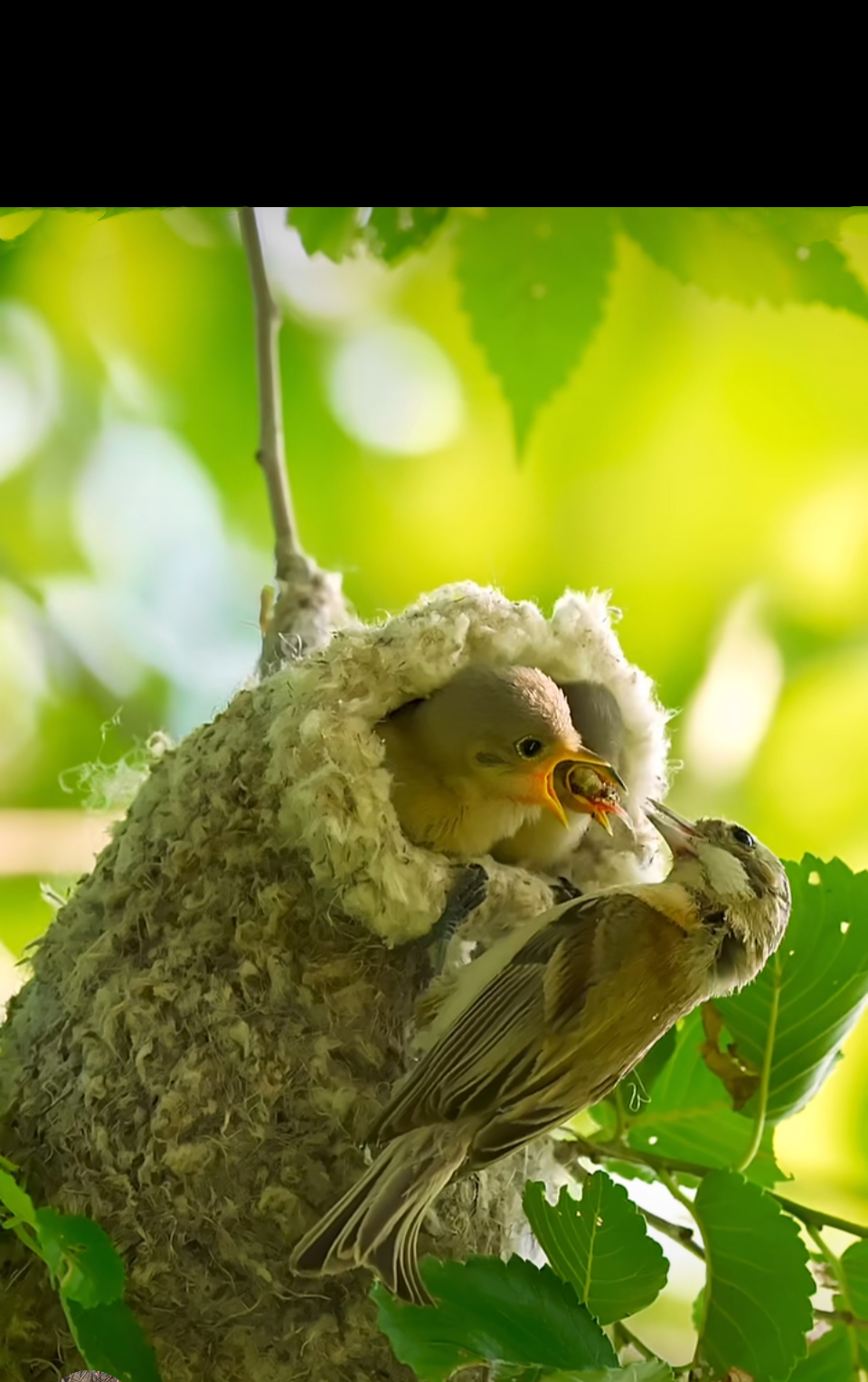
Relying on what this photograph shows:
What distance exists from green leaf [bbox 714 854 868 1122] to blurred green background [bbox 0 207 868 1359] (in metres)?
0.54

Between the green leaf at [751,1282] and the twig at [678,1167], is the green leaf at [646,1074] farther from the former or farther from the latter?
the green leaf at [751,1282]

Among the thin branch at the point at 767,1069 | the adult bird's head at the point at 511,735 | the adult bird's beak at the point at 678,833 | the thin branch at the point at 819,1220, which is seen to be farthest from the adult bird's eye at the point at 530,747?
the thin branch at the point at 819,1220

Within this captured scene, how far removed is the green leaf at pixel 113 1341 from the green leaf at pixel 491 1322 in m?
0.20

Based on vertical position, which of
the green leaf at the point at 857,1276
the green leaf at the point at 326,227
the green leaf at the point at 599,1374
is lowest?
the green leaf at the point at 599,1374

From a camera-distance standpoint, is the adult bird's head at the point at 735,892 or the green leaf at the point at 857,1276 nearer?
the adult bird's head at the point at 735,892

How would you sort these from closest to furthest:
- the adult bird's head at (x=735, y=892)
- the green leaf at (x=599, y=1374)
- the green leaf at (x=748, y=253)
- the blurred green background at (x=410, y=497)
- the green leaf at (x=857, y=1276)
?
the green leaf at (x=599, y=1374)
the adult bird's head at (x=735, y=892)
the green leaf at (x=857, y=1276)
the green leaf at (x=748, y=253)
the blurred green background at (x=410, y=497)

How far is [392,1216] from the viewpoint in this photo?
0.71m

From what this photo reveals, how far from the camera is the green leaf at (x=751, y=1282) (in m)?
0.75

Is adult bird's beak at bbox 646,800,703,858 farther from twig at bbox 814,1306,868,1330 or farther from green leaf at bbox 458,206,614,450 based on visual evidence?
green leaf at bbox 458,206,614,450

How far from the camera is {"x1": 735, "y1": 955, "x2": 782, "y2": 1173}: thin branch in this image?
0.90 metres

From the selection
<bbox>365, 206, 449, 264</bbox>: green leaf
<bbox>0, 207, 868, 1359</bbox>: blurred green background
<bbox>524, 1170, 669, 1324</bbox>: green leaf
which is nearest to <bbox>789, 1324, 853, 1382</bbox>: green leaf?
<bbox>524, 1170, 669, 1324</bbox>: green leaf

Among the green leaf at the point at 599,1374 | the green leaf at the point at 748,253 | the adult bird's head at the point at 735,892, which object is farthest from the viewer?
the green leaf at the point at 748,253

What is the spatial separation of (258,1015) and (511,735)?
274mm

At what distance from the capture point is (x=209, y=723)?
1.06m
